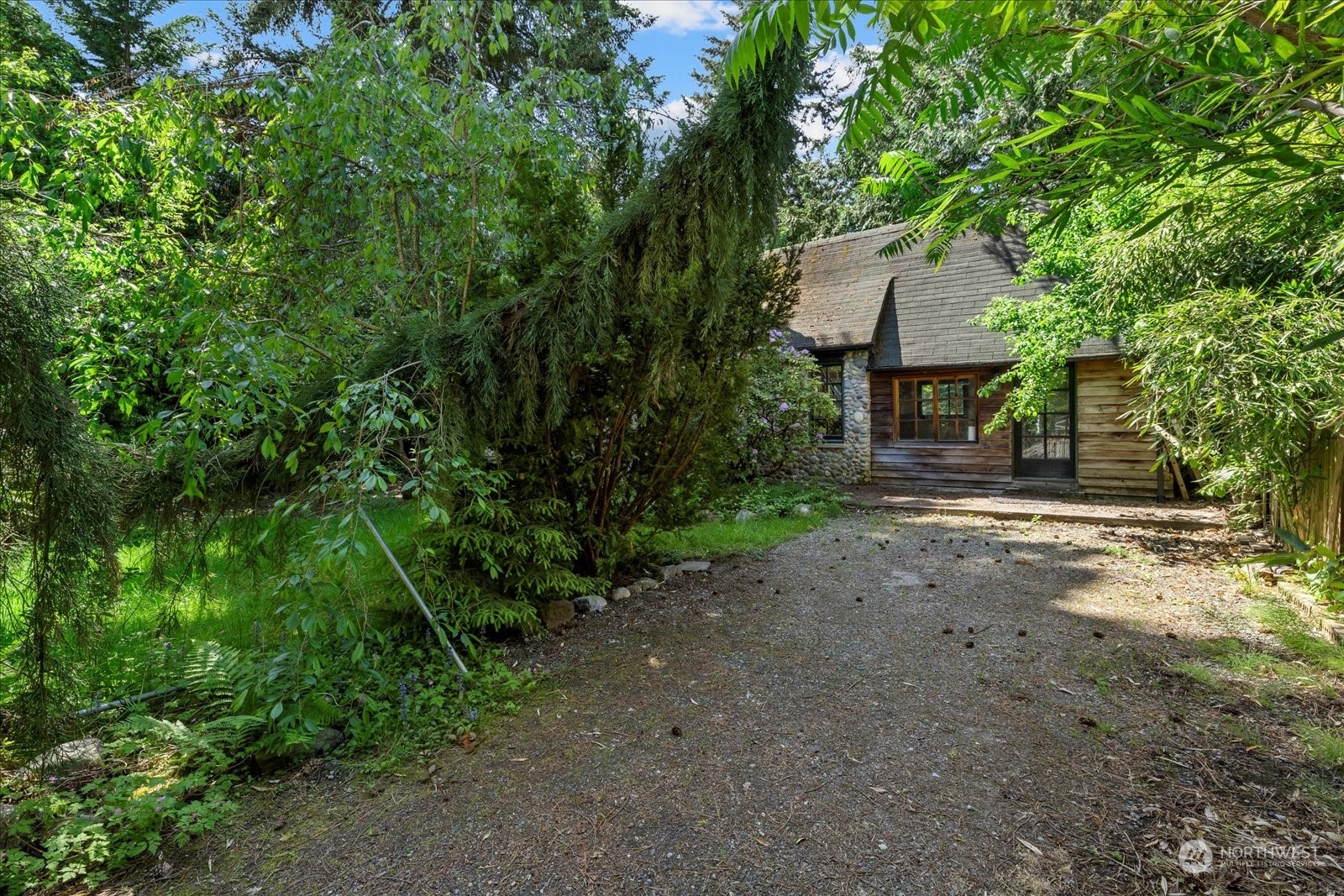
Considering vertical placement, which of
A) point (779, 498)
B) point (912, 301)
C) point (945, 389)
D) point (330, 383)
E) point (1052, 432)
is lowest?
point (779, 498)

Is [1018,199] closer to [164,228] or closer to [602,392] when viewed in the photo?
[602,392]

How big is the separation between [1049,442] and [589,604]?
9.93 m

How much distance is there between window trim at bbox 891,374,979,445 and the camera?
11.0 m

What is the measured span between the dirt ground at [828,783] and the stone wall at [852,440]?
7964mm

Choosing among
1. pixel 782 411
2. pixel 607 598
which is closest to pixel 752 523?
pixel 782 411

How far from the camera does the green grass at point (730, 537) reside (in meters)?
5.92

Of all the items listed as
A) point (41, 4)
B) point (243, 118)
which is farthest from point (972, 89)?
point (41, 4)

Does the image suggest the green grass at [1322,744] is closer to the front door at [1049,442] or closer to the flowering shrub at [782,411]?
the flowering shrub at [782,411]

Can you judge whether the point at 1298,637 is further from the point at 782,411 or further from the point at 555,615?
the point at 782,411

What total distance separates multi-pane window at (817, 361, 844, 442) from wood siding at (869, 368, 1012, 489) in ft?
2.00

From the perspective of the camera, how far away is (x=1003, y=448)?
35.3 ft

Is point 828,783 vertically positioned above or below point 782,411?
below

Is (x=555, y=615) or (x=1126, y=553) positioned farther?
(x=1126, y=553)

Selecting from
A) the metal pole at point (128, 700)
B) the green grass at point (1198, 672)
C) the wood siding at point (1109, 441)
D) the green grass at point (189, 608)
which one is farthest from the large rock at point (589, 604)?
the wood siding at point (1109, 441)
